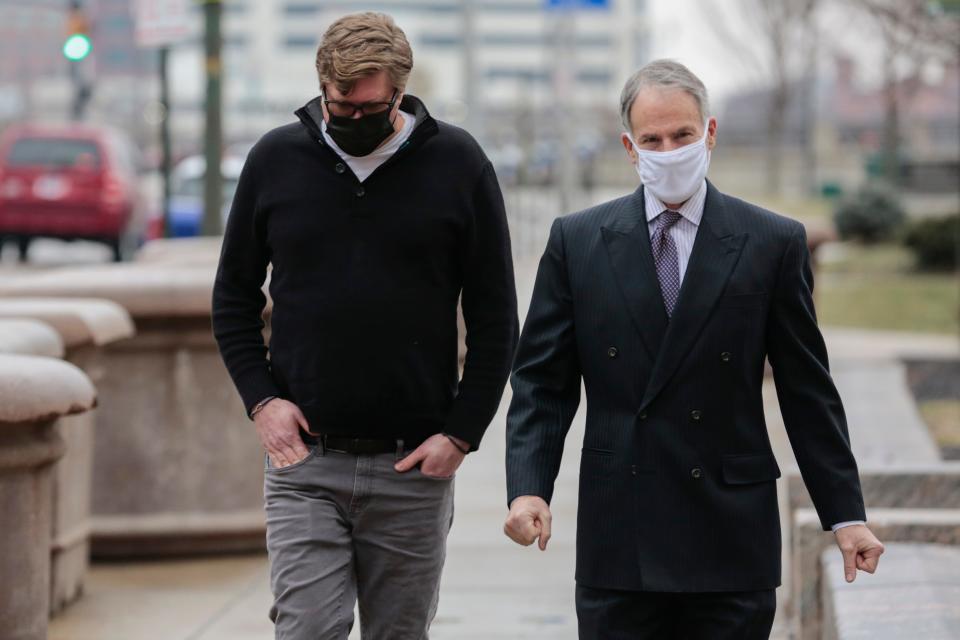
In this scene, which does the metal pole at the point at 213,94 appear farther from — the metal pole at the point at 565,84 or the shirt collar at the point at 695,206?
the metal pole at the point at 565,84

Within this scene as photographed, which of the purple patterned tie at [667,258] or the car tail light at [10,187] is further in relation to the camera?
the car tail light at [10,187]

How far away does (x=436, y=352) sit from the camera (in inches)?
159

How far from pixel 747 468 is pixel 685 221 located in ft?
1.73

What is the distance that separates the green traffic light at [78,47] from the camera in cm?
1845

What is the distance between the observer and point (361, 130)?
3.90 m

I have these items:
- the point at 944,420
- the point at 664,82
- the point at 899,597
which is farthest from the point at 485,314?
the point at 944,420

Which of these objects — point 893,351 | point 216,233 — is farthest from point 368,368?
point 893,351

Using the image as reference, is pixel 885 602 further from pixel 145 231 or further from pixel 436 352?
pixel 145 231

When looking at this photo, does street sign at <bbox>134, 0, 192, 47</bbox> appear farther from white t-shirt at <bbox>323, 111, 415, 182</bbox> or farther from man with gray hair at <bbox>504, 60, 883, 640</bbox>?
man with gray hair at <bbox>504, 60, 883, 640</bbox>

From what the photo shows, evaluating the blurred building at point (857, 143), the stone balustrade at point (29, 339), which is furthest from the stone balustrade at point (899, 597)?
the blurred building at point (857, 143)

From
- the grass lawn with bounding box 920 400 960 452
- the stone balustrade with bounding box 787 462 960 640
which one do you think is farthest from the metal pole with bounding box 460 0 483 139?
the stone balustrade with bounding box 787 462 960 640

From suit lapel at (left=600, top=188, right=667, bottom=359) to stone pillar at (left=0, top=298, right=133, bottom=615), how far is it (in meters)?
3.42

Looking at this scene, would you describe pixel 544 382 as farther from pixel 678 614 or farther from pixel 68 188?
pixel 68 188

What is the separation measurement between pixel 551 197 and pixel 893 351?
30810 millimetres
